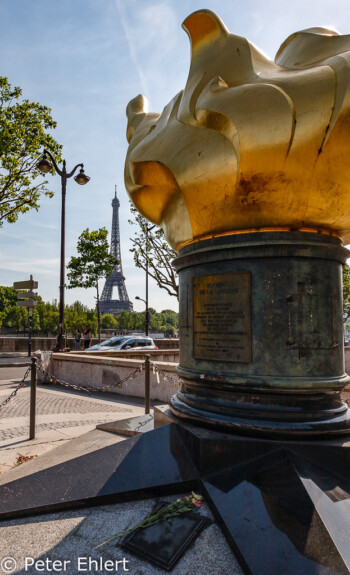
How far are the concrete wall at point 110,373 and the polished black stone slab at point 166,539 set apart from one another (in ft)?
21.3

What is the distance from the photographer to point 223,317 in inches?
132

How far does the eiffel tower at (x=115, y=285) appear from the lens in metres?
86.7

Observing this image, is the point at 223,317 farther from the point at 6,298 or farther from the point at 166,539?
the point at 6,298

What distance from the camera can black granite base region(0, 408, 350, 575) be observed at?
2.13 meters

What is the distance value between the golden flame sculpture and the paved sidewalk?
3922 millimetres

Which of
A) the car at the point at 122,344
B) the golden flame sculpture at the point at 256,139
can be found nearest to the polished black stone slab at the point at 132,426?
the golden flame sculpture at the point at 256,139

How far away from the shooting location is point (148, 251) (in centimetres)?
2434

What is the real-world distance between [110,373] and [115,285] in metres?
82.9

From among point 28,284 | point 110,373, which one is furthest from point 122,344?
point 110,373

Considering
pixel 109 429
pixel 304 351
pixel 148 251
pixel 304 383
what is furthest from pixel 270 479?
pixel 148 251

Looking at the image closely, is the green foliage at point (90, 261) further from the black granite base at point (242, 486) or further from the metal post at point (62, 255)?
A: the black granite base at point (242, 486)

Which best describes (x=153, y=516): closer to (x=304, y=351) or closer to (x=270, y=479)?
(x=270, y=479)

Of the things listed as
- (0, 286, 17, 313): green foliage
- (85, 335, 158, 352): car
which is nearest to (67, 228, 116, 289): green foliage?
(85, 335, 158, 352): car

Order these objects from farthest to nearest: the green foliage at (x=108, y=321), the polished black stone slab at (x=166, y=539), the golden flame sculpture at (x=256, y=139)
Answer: the green foliage at (x=108, y=321) < the golden flame sculpture at (x=256, y=139) < the polished black stone slab at (x=166, y=539)
